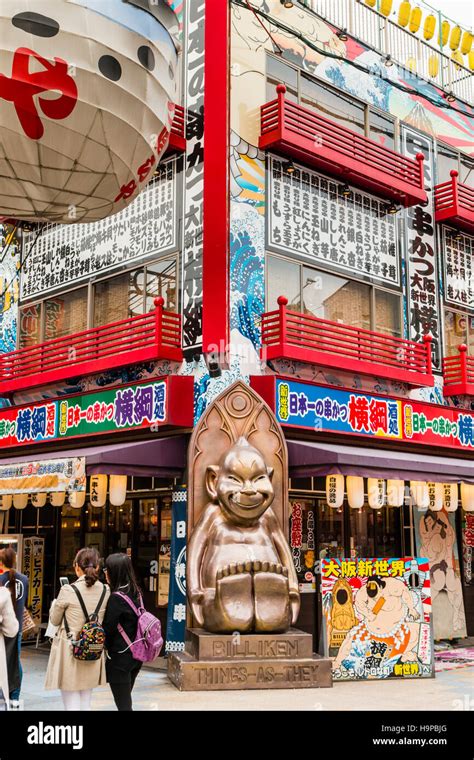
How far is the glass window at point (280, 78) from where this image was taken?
47.1ft

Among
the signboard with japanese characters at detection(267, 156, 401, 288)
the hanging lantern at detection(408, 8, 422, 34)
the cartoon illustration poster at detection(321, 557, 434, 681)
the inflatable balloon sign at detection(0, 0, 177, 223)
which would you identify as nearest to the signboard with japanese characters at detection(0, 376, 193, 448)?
the signboard with japanese characters at detection(267, 156, 401, 288)

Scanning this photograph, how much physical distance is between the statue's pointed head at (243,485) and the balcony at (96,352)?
2204 mm

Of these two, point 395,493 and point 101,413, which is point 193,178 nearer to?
point 101,413

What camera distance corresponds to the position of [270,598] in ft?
35.8

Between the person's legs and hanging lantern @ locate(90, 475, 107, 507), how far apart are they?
6.34 metres

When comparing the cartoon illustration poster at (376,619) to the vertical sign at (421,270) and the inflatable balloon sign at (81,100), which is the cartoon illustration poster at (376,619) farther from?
the inflatable balloon sign at (81,100)

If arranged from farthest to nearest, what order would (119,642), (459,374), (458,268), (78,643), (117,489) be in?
(458,268), (459,374), (117,489), (119,642), (78,643)

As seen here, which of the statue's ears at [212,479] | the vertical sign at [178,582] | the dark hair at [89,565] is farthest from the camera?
the vertical sign at [178,582]

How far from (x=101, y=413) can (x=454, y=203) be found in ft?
27.3

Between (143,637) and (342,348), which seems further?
(342,348)

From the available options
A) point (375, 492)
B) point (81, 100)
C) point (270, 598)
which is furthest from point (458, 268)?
point (81, 100)

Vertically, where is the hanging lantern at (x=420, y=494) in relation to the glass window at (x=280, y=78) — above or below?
below

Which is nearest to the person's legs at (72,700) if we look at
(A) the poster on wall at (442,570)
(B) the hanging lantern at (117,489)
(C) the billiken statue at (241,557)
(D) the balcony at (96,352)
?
(C) the billiken statue at (241,557)

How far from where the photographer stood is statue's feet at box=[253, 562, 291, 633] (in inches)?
426
